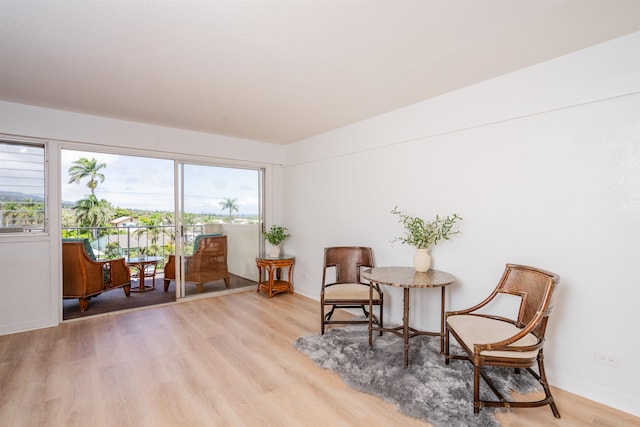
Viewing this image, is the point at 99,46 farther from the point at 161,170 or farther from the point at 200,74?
the point at 161,170

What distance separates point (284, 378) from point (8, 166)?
373 centimetres

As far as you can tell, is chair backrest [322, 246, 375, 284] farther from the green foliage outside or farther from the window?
the window

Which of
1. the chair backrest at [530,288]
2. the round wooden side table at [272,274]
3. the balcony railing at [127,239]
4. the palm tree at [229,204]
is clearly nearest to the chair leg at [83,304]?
the balcony railing at [127,239]

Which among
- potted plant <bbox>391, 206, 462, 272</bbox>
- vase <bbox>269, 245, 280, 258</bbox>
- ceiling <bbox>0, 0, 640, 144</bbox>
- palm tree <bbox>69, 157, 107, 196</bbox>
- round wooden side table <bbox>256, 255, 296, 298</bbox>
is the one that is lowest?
round wooden side table <bbox>256, 255, 296, 298</bbox>

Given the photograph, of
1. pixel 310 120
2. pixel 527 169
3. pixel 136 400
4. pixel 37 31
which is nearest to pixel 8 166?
pixel 37 31

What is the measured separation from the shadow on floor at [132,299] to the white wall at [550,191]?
2717mm

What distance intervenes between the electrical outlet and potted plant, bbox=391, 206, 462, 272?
128 cm

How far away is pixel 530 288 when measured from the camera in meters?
2.15

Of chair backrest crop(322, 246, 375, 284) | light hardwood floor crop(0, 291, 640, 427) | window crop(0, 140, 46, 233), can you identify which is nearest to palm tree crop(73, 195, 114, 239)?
→ window crop(0, 140, 46, 233)

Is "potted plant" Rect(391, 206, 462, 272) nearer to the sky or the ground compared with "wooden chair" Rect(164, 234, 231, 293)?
nearer to the sky

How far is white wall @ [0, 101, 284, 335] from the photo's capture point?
3.17m

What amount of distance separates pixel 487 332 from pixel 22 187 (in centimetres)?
480

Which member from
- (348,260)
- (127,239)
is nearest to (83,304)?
(127,239)

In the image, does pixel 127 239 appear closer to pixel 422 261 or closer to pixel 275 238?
pixel 275 238
